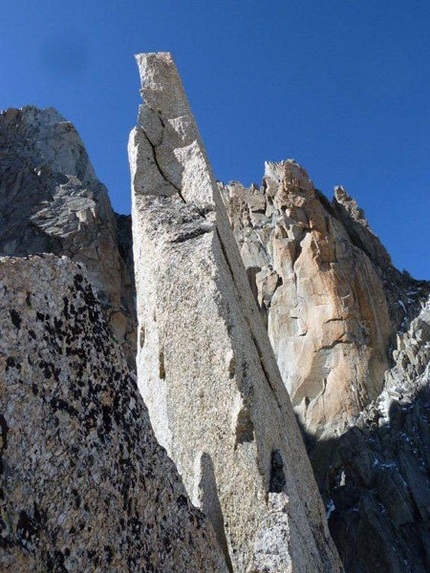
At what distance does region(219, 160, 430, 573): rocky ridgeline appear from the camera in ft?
77.6

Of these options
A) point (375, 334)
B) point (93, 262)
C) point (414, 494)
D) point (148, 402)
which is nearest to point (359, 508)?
point (414, 494)

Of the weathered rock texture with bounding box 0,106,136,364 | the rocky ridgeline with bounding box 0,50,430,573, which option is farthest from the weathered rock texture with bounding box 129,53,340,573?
the weathered rock texture with bounding box 0,106,136,364

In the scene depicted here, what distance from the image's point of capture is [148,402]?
11641 mm

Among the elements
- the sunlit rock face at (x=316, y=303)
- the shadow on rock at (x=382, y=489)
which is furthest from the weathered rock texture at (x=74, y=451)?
the sunlit rock face at (x=316, y=303)

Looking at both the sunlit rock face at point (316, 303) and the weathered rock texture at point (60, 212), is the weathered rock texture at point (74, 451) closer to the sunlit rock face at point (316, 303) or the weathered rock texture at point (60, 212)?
the sunlit rock face at point (316, 303)

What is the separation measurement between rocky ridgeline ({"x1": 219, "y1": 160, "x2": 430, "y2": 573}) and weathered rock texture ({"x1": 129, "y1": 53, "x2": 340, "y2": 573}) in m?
12.8

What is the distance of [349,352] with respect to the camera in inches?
1230

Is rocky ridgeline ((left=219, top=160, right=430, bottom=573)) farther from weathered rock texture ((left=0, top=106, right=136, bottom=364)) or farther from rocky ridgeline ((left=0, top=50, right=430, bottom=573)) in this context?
weathered rock texture ((left=0, top=106, right=136, bottom=364))

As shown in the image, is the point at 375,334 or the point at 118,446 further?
the point at 375,334

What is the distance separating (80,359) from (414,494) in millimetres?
23025

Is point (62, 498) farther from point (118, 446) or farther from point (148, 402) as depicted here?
point (148, 402)

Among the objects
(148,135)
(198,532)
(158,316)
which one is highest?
(148,135)

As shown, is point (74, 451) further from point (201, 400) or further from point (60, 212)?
point (60, 212)

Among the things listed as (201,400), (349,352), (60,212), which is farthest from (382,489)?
(60,212)
